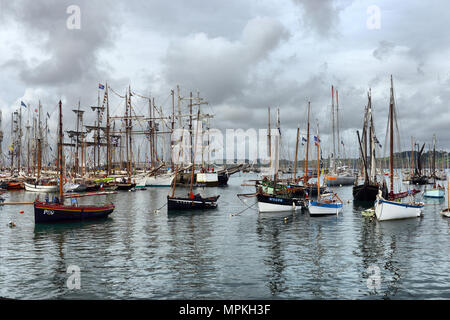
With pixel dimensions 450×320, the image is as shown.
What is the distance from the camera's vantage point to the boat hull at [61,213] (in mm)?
40406

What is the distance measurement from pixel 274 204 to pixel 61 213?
90.1 feet

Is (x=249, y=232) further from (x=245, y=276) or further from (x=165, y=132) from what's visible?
(x=165, y=132)

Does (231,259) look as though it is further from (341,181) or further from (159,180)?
(341,181)

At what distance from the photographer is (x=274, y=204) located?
5072cm

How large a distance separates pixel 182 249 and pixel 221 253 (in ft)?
11.3

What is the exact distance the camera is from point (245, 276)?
853 inches

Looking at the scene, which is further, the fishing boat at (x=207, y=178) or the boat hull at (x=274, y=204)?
the fishing boat at (x=207, y=178)

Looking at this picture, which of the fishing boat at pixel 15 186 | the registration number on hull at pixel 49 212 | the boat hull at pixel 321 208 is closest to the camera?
the registration number on hull at pixel 49 212

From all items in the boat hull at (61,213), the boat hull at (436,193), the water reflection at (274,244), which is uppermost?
the boat hull at (61,213)

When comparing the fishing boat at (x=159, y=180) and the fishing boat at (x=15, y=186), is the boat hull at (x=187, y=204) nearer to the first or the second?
the fishing boat at (x=159, y=180)

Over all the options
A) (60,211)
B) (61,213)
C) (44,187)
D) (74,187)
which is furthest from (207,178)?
(60,211)

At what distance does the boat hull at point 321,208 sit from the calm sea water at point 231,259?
2915 millimetres

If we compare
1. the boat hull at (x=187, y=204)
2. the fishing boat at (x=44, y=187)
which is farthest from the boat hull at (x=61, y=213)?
the fishing boat at (x=44, y=187)
